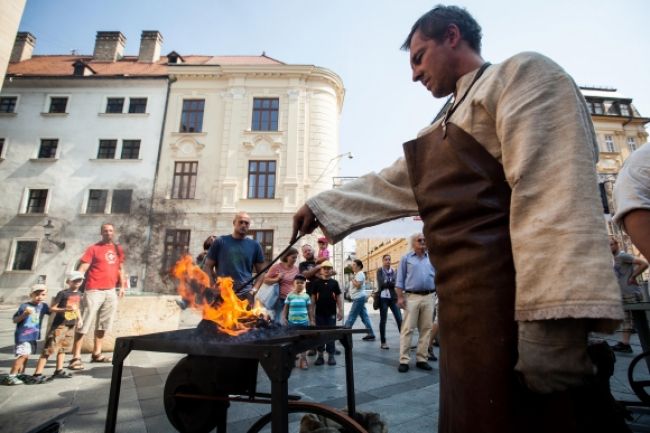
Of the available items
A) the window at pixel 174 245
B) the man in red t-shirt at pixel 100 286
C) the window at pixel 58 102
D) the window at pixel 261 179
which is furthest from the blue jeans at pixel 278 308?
the window at pixel 58 102

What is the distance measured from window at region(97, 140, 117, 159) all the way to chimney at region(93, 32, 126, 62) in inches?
317

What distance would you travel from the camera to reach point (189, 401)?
170 centimetres

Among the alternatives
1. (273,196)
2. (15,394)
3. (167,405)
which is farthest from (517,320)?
(273,196)

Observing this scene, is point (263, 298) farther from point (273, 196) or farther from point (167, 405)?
point (273, 196)

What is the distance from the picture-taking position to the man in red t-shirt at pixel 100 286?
15.9 feet

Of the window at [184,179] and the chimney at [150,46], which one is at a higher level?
the chimney at [150,46]

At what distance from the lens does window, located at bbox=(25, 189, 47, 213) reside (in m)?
18.1

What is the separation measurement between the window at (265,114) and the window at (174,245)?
712 centimetres

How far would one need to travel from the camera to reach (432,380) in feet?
13.4

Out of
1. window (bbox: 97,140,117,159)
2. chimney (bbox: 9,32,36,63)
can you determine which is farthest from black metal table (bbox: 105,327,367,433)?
chimney (bbox: 9,32,36,63)

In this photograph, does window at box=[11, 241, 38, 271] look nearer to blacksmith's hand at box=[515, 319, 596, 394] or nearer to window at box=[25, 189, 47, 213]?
window at box=[25, 189, 47, 213]

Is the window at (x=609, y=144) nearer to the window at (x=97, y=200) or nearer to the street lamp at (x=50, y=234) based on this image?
the window at (x=97, y=200)

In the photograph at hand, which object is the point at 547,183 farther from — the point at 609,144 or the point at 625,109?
the point at 625,109

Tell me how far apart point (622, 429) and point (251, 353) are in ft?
3.70
